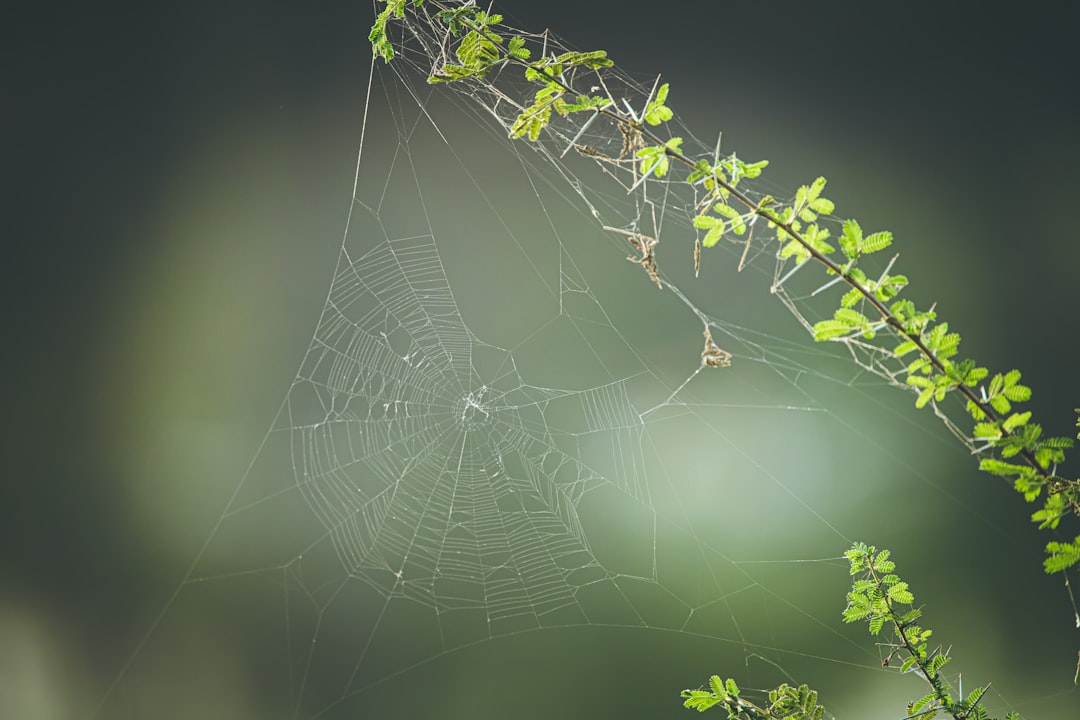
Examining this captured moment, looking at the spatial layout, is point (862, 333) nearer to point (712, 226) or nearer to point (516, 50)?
point (712, 226)

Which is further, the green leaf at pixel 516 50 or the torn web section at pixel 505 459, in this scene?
the torn web section at pixel 505 459

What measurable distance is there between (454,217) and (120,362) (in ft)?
2.81

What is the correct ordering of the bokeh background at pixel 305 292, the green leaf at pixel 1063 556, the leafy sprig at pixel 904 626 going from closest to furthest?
the green leaf at pixel 1063 556, the leafy sprig at pixel 904 626, the bokeh background at pixel 305 292

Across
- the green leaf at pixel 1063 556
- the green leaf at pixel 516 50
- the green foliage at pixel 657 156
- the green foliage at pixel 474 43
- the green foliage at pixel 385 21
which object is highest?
the green foliage at pixel 385 21

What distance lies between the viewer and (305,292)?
1694 millimetres

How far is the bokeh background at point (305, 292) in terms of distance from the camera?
1.59m

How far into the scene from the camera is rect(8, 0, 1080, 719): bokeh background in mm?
1586

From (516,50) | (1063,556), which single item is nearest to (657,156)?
(516,50)

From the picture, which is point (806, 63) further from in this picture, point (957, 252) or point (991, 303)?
point (991, 303)

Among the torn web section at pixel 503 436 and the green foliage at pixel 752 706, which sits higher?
the torn web section at pixel 503 436

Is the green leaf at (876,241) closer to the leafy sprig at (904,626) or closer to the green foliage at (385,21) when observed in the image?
the leafy sprig at (904,626)


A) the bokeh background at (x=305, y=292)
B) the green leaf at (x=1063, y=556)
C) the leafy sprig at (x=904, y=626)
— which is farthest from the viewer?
the bokeh background at (x=305, y=292)

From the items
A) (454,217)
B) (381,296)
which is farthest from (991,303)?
(381,296)

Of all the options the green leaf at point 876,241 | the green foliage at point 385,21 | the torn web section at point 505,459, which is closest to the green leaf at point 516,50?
the green foliage at point 385,21
